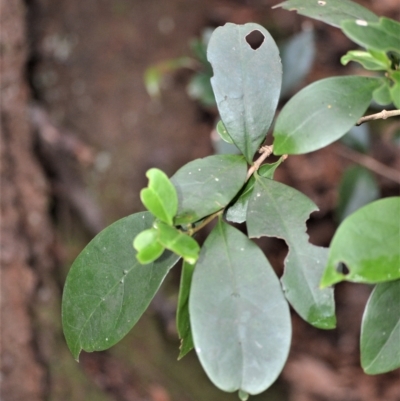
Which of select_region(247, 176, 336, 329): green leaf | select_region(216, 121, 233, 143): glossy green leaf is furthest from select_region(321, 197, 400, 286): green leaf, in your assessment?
select_region(216, 121, 233, 143): glossy green leaf

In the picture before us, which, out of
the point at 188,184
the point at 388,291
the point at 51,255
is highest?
the point at 188,184

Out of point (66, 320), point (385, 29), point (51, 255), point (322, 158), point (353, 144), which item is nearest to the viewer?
point (385, 29)

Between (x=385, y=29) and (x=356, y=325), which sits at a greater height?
(x=385, y=29)

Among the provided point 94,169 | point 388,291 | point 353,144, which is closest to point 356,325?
point 353,144

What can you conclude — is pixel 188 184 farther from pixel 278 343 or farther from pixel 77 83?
pixel 77 83

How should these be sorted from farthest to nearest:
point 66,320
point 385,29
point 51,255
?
1. point 51,255
2. point 66,320
3. point 385,29

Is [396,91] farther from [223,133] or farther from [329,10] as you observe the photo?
[223,133]

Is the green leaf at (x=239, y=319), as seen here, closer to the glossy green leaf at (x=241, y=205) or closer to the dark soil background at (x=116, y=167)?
the glossy green leaf at (x=241, y=205)
